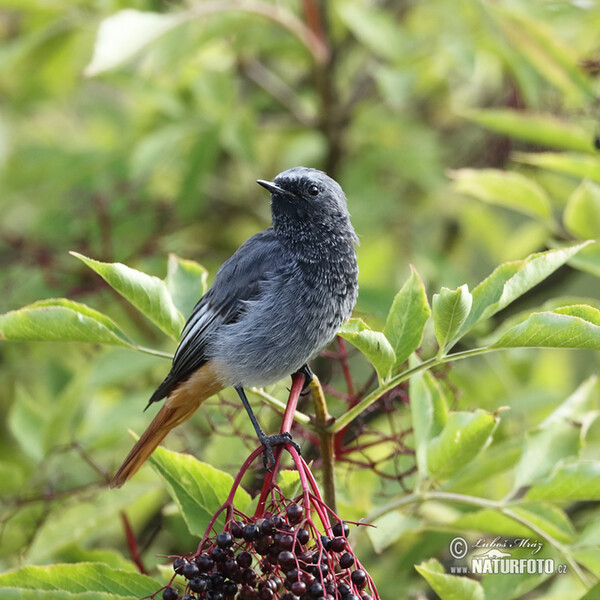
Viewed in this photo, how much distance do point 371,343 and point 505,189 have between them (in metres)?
1.39

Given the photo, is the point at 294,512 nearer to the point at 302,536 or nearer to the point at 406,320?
the point at 302,536

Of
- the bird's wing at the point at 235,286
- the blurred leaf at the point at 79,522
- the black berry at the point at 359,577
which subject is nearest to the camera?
the black berry at the point at 359,577

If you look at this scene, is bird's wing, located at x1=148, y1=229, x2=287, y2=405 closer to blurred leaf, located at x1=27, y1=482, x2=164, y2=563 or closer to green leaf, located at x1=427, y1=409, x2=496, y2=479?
blurred leaf, located at x1=27, y1=482, x2=164, y2=563

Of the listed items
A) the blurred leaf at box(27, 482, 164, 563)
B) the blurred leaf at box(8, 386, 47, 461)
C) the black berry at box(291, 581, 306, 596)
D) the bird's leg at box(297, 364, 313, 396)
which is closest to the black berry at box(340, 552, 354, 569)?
the black berry at box(291, 581, 306, 596)

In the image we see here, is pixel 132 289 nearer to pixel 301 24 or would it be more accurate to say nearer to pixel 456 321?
pixel 456 321

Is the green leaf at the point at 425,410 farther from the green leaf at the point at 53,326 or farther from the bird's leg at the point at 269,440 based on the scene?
the green leaf at the point at 53,326

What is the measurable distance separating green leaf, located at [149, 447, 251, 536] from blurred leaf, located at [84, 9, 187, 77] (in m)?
1.50

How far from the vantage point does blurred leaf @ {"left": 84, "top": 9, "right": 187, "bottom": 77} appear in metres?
2.92

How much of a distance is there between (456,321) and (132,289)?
0.82 meters

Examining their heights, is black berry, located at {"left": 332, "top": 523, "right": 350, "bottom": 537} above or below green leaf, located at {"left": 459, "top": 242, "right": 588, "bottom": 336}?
below

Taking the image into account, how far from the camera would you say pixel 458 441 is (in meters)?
2.22

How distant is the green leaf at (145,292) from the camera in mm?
2047

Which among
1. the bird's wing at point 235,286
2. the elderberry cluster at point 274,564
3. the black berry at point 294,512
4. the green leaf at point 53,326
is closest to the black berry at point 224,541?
the elderberry cluster at point 274,564

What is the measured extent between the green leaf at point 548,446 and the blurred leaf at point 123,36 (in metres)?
1.93
